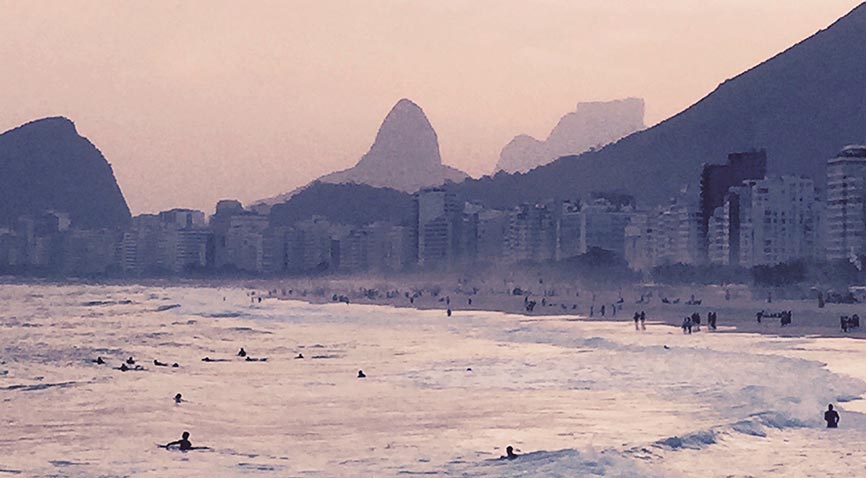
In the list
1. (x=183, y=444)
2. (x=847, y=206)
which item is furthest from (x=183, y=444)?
(x=847, y=206)

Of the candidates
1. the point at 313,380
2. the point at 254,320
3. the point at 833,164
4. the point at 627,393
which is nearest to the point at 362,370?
the point at 313,380

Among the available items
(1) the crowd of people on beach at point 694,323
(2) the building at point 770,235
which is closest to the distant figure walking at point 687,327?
(1) the crowd of people on beach at point 694,323

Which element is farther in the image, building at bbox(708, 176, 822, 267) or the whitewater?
building at bbox(708, 176, 822, 267)

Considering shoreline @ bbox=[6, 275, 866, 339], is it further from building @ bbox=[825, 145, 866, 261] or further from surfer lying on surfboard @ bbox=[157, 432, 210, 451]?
surfer lying on surfboard @ bbox=[157, 432, 210, 451]

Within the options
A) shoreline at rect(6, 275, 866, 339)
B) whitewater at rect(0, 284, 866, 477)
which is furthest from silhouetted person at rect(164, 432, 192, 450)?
shoreline at rect(6, 275, 866, 339)

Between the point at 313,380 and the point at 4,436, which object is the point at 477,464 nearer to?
the point at 4,436
